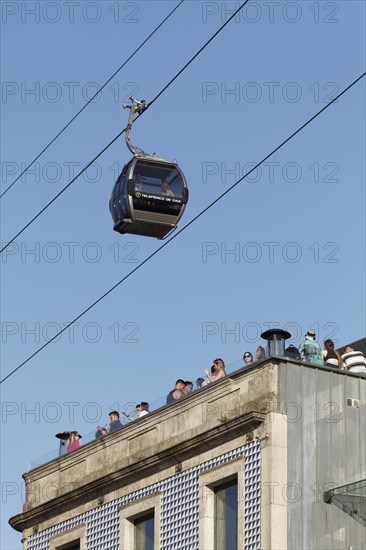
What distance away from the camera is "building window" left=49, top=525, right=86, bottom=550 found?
46375mm

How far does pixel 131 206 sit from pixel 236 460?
19.6ft

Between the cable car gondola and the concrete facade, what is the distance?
13.4 feet

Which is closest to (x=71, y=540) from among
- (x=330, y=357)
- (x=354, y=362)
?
(x=330, y=357)

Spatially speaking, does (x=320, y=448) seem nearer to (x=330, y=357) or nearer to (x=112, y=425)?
(x=330, y=357)

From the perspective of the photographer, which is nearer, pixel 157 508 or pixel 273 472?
pixel 273 472

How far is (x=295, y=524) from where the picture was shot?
40031 millimetres

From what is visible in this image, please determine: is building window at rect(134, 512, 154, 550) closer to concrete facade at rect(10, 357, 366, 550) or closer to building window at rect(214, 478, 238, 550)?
concrete facade at rect(10, 357, 366, 550)

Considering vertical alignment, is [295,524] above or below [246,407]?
below

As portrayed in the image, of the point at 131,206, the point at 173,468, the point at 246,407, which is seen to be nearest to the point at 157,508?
the point at 173,468

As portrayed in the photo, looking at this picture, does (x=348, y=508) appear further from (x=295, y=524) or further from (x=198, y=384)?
(x=198, y=384)

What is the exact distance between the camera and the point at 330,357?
138 ft

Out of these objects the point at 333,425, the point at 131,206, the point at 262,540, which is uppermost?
the point at 131,206

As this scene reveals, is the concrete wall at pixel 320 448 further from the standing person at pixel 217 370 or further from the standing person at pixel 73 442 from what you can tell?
the standing person at pixel 73 442

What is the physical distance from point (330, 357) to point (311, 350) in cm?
53
